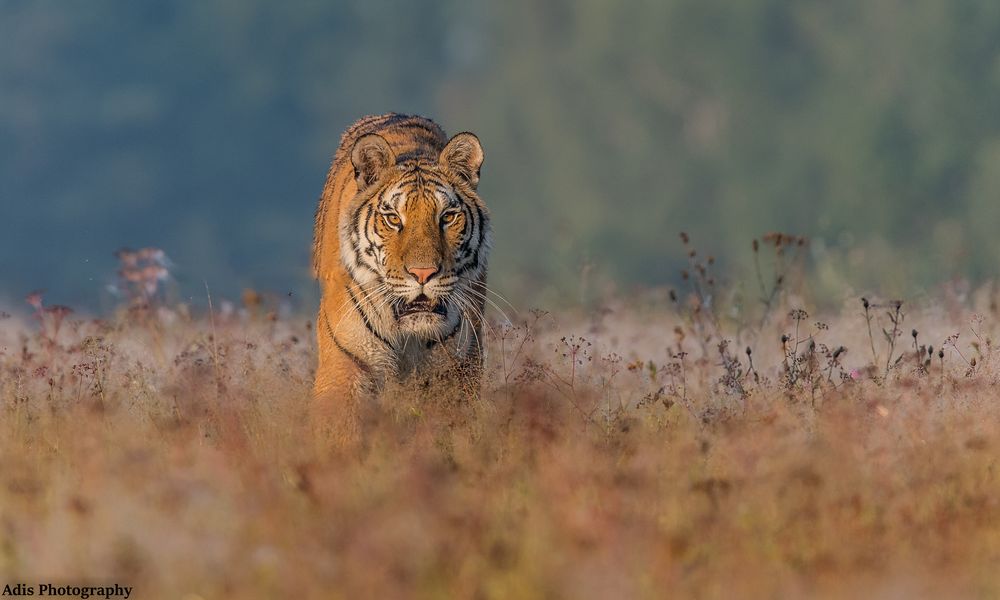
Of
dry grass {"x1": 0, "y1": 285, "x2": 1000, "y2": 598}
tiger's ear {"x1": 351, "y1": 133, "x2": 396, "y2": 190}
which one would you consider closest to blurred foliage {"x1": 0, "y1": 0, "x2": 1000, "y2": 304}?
tiger's ear {"x1": 351, "y1": 133, "x2": 396, "y2": 190}

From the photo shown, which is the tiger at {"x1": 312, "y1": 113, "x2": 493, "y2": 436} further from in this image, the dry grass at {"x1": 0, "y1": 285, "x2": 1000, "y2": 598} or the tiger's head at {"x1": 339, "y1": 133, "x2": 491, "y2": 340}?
the dry grass at {"x1": 0, "y1": 285, "x2": 1000, "y2": 598}

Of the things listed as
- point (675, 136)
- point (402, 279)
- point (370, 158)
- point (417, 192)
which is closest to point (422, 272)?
point (402, 279)

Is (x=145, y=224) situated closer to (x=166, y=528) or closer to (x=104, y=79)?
(x=104, y=79)

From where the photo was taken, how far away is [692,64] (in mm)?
45562

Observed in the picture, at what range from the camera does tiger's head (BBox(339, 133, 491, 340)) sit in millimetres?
7172

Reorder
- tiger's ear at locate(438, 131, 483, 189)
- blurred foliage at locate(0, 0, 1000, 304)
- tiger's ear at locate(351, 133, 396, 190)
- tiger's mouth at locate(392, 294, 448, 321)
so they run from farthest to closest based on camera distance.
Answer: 1. blurred foliage at locate(0, 0, 1000, 304)
2. tiger's ear at locate(438, 131, 483, 189)
3. tiger's ear at locate(351, 133, 396, 190)
4. tiger's mouth at locate(392, 294, 448, 321)

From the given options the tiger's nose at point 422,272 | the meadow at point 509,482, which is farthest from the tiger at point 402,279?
the meadow at point 509,482

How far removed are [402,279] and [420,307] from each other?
0.17 meters

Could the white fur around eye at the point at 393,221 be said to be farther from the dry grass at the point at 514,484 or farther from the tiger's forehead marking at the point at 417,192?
the dry grass at the point at 514,484

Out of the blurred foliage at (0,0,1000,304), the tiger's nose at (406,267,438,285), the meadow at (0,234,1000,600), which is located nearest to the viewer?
the meadow at (0,234,1000,600)

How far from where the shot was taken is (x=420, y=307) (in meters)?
7.23

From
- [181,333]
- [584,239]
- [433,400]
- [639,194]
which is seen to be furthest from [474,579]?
[639,194]

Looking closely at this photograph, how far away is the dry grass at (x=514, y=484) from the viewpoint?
4469mm

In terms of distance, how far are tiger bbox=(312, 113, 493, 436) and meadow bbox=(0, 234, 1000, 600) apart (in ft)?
0.69
